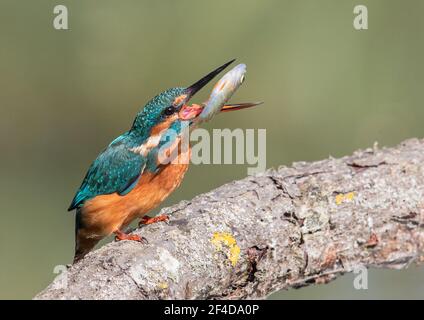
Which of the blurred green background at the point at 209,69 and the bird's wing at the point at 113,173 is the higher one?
the blurred green background at the point at 209,69

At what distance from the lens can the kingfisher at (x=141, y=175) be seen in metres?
3.80

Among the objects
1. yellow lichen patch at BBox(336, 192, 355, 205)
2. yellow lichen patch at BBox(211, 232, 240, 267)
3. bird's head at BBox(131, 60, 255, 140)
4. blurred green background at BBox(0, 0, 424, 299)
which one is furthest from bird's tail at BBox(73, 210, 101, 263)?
blurred green background at BBox(0, 0, 424, 299)

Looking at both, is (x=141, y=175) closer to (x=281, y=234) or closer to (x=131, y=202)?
(x=131, y=202)

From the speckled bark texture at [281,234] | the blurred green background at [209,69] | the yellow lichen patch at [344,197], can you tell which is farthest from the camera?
the blurred green background at [209,69]

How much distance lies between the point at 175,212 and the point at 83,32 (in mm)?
4793

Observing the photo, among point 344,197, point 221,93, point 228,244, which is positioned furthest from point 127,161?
point 344,197

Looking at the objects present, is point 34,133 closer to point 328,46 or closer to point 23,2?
point 23,2

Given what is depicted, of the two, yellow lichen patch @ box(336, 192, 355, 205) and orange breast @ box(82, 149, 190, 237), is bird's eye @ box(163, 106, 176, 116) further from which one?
yellow lichen patch @ box(336, 192, 355, 205)

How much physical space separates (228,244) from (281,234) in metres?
0.25

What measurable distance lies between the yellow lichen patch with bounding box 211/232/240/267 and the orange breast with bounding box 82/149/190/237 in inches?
21.8

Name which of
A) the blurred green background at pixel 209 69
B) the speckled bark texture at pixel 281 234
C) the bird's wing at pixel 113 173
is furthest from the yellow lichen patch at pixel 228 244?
the blurred green background at pixel 209 69

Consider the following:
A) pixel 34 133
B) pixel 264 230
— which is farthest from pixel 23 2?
pixel 264 230

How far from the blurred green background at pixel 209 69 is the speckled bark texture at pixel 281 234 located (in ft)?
11.9

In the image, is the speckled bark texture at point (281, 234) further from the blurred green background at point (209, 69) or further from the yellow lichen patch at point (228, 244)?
the blurred green background at point (209, 69)
